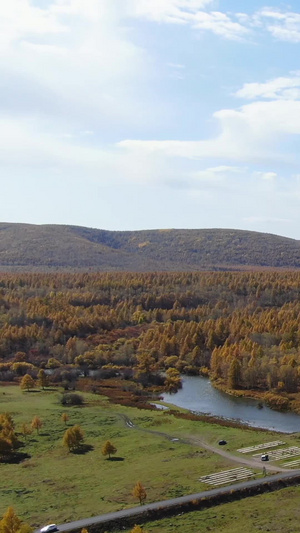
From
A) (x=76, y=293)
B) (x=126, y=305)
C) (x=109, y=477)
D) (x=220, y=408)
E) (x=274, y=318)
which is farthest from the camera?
(x=76, y=293)

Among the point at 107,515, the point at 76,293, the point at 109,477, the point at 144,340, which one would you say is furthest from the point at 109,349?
the point at 107,515

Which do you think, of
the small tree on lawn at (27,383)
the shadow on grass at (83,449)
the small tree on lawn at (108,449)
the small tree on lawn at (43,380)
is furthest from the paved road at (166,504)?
the small tree on lawn at (43,380)

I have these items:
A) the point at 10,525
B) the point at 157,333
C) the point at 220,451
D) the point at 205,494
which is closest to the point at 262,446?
the point at 220,451

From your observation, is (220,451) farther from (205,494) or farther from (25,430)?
(25,430)

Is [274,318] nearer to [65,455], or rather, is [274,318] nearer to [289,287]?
[289,287]

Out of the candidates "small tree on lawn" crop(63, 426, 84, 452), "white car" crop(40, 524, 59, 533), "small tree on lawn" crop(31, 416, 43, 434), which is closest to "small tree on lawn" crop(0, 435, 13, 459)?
"small tree on lawn" crop(63, 426, 84, 452)
